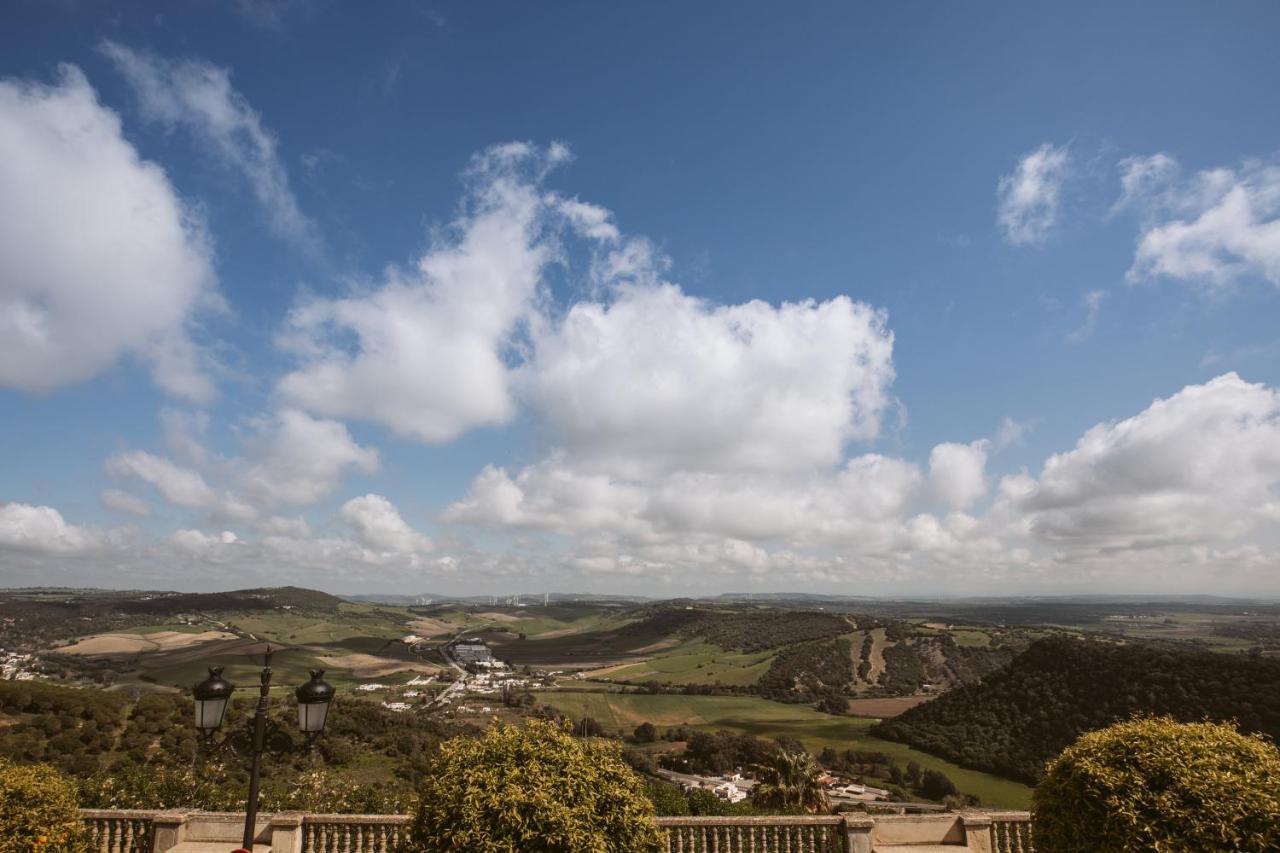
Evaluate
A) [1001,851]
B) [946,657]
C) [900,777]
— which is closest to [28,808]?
[1001,851]

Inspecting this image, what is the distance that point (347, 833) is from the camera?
11.4m

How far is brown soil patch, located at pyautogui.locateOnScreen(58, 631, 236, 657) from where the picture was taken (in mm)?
130500

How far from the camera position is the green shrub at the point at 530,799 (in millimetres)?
7996

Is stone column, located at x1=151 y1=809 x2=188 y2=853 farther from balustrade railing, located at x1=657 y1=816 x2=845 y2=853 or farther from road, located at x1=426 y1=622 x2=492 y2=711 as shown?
road, located at x1=426 y1=622 x2=492 y2=711

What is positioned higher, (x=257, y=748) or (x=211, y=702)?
(x=211, y=702)

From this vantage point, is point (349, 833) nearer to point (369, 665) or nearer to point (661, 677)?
point (661, 677)

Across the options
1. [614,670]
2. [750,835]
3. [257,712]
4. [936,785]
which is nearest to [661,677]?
[614,670]

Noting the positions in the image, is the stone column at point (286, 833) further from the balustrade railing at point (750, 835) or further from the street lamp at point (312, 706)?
the balustrade railing at point (750, 835)

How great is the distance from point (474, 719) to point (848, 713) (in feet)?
175

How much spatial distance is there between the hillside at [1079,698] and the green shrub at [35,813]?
45335 mm

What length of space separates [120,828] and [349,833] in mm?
4253

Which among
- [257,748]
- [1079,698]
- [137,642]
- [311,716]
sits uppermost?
[311,716]

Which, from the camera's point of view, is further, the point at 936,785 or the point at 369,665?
the point at 369,665

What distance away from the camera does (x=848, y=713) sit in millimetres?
92062
